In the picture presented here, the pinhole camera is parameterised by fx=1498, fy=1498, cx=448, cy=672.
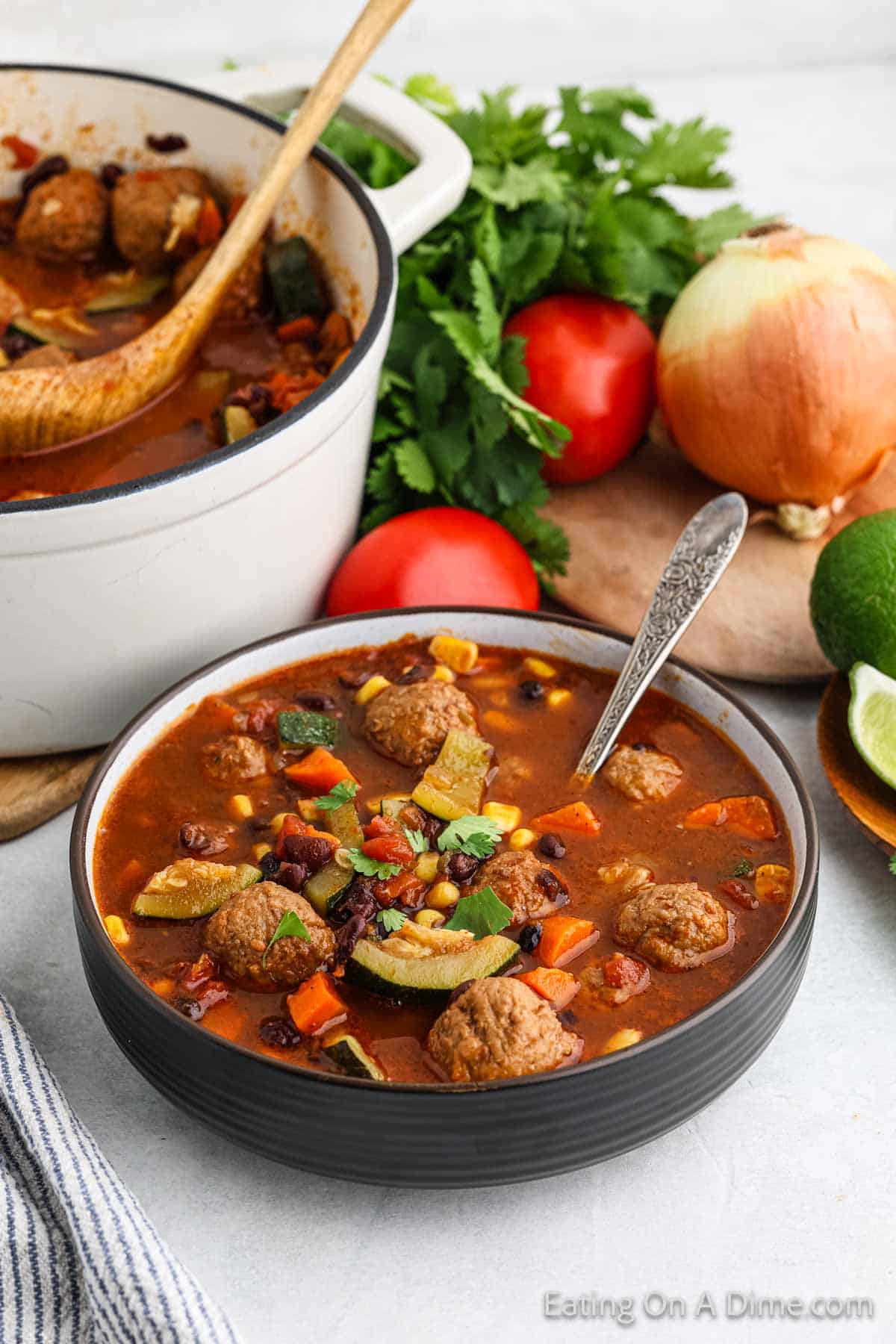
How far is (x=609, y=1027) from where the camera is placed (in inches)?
109

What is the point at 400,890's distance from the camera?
305 cm

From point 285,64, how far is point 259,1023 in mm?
3300

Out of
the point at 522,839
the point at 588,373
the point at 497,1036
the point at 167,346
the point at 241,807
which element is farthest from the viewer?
the point at 588,373

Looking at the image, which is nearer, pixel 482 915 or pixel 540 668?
pixel 482 915

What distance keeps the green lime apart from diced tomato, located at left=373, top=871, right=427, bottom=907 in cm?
139

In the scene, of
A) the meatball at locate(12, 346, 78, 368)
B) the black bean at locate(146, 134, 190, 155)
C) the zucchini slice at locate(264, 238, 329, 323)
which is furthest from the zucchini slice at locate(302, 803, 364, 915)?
the black bean at locate(146, 134, 190, 155)

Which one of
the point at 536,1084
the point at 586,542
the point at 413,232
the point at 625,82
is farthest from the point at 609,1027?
the point at 625,82

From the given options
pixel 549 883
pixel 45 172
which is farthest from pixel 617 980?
pixel 45 172

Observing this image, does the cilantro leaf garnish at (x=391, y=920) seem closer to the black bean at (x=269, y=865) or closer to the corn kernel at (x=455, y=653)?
the black bean at (x=269, y=865)

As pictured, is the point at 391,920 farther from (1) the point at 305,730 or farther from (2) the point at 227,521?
(2) the point at 227,521

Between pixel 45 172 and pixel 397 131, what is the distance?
1.20 meters

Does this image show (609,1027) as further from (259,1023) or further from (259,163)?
(259,163)

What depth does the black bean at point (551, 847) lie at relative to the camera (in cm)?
314

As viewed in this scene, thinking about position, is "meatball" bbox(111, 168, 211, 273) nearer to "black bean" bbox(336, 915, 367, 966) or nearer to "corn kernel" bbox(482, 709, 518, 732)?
"corn kernel" bbox(482, 709, 518, 732)
